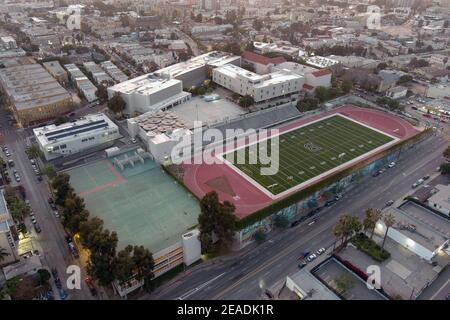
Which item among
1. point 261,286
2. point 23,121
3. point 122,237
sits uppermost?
point 23,121

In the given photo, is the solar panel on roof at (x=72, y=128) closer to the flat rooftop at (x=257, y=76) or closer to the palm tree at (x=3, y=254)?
the palm tree at (x=3, y=254)

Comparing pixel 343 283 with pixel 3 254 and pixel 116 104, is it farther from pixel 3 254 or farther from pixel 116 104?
pixel 116 104

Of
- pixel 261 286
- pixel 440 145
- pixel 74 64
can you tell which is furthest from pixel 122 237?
pixel 74 64

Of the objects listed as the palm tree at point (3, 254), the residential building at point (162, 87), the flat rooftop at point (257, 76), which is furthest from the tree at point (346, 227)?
the residential building at point (162, 87)

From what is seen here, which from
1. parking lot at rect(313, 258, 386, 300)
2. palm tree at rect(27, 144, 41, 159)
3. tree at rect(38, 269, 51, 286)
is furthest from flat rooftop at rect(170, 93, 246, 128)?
parking lot at rect(313, 258, 386, 300)

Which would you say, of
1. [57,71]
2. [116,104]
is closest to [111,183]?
[116,104]

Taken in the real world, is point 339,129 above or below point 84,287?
above

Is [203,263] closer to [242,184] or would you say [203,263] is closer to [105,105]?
[242,184]
